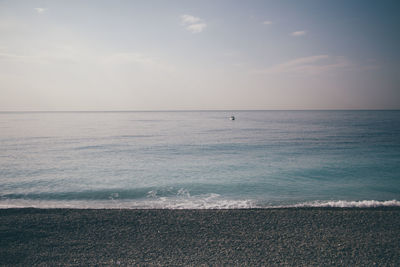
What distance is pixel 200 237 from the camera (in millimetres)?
7762

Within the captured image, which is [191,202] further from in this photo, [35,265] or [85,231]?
[35,265]

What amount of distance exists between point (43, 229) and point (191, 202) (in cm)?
689

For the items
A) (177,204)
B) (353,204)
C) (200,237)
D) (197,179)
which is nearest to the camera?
(200,237)

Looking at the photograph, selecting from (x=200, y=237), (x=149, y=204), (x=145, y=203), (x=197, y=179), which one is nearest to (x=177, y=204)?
(x=149, y=204)

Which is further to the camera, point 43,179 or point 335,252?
point 43,179

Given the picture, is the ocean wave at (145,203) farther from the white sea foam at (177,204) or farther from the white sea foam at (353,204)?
the white sea foam at (353,204)

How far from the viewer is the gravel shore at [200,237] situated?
6453mm

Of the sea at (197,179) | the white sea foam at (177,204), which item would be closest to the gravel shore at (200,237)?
the white sea foam at (177,204)

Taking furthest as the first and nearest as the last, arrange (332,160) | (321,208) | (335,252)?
(332,160), (321,208), (335,252)

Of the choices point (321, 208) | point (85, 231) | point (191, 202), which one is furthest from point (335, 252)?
point (85, 231)

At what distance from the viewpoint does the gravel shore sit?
6453 millimetres

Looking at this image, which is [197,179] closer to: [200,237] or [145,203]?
[145,203]

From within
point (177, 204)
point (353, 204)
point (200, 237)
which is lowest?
point (353, 204)

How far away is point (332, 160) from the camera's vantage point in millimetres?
21828
